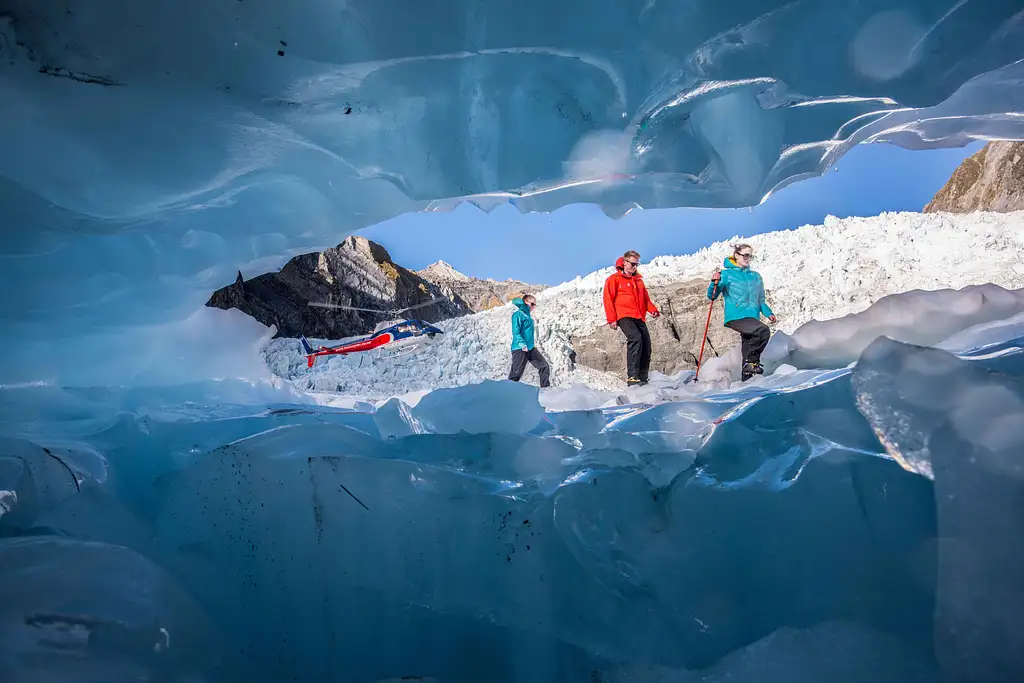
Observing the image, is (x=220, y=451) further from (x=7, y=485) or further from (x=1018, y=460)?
(x=1018, y=460)

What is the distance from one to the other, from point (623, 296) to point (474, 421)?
234cm

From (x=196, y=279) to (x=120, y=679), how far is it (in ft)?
5.44

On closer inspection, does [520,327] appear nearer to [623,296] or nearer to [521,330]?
[521,330]

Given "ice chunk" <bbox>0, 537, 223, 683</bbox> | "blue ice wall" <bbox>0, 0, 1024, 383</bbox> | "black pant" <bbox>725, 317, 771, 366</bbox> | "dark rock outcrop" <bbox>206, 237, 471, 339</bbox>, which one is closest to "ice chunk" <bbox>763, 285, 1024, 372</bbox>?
"blue ice wall" <bbox>0, 0, 1024, 383</bbox>

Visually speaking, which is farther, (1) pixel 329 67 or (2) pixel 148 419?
(2) pixel 148 419

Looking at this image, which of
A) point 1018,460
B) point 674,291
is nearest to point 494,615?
point 1018,460

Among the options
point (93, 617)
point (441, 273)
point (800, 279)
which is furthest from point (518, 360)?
point (441, 273)

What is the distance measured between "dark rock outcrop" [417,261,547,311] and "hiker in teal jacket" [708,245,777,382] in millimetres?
19656

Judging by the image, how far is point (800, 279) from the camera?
8.12 m

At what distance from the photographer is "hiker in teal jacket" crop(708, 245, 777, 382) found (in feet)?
12.6

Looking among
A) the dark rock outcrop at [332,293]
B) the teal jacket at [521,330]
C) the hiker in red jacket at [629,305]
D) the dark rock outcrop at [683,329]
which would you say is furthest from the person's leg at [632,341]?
the dark rock outcrop at [332,293]

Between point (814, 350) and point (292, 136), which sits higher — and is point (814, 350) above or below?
below

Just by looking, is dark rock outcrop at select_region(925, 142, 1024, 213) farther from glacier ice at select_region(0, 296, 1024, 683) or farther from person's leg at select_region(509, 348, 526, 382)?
glacier ice at select_region(0, 296, 1024, 683)

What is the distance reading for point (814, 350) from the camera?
9.30ft
